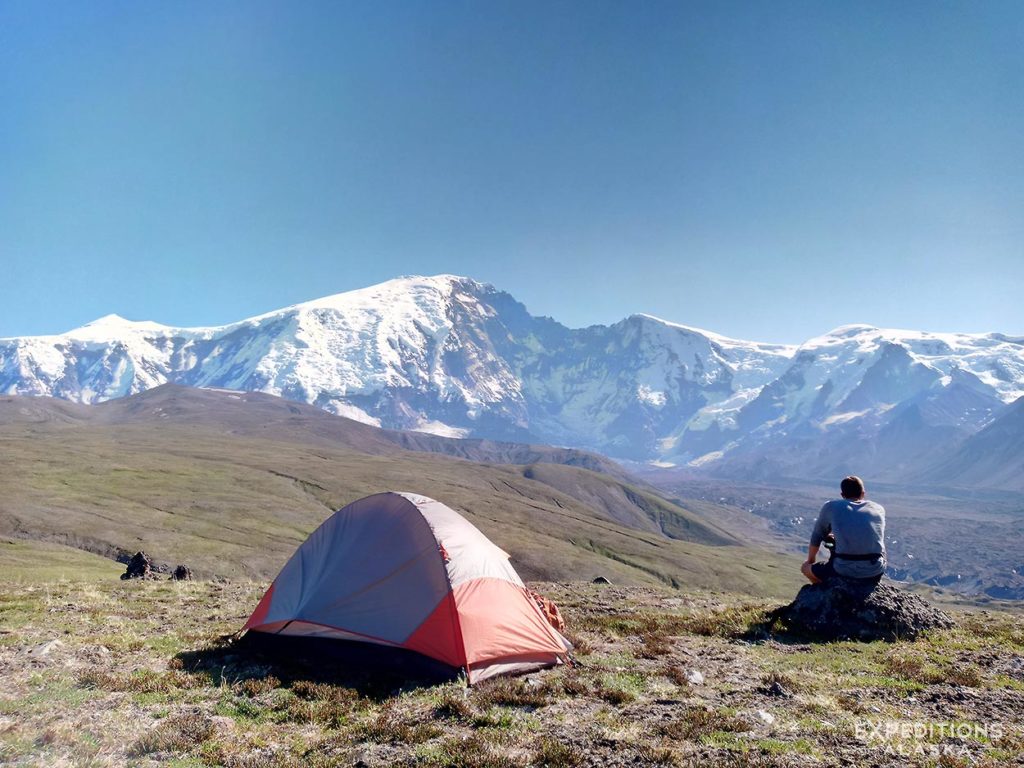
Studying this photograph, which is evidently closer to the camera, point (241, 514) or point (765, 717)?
point (765, 717)

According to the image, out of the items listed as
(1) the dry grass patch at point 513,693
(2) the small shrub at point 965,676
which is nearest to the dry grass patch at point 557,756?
(1) the dry grass patch at point 513,693

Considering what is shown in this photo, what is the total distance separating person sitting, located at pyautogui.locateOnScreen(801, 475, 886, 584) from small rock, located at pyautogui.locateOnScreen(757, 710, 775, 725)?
5510 millimetres

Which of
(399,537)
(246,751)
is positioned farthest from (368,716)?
(399,537)

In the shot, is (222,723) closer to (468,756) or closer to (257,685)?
(257,685)

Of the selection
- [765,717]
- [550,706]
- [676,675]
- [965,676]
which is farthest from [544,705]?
[965,676]

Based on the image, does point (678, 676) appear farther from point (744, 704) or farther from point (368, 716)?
point (368, 716)

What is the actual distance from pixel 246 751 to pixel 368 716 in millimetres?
2079

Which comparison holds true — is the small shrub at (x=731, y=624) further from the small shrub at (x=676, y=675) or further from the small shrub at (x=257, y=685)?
the small shrub at (x=257, y=685)

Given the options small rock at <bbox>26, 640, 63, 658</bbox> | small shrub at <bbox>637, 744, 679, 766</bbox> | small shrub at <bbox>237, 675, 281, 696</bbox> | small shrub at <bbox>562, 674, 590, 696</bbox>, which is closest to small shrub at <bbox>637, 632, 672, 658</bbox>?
small shrub at <bbox>562, 674, 590, 696</bbox>

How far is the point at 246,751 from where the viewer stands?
9414mm

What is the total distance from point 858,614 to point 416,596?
37.6ft

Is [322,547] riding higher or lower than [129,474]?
higher

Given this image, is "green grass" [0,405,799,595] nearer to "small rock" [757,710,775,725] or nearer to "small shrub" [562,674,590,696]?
"small shrub" [562,674,590,696]

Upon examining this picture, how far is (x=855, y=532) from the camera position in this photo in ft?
50.3
